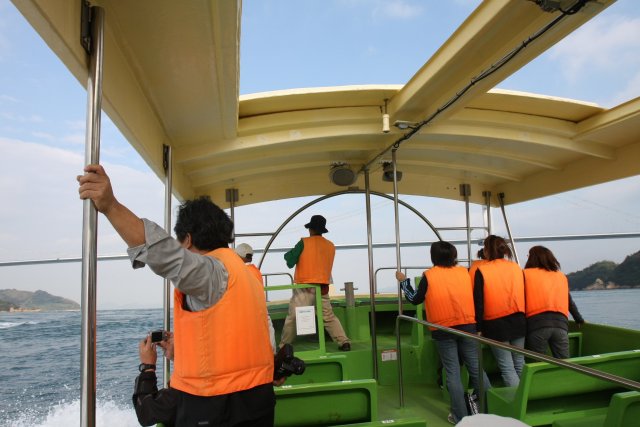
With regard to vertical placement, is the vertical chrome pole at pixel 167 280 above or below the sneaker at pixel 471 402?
above

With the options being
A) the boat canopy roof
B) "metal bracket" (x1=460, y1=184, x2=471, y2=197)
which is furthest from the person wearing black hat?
"metal bracket" (x1=460, y1=184, x2=471, y2=197)

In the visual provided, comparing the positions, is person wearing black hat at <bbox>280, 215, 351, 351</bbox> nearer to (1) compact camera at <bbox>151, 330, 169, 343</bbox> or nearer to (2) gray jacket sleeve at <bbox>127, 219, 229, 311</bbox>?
(1) compact camera at <bbox>151, 330, 169, 343</bbox>

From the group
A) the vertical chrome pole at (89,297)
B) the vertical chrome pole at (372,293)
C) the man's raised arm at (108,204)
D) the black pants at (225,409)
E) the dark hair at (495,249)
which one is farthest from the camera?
the vertical chrome pole at (372,293)

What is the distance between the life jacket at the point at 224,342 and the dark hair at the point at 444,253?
209cm

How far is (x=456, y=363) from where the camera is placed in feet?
10.3

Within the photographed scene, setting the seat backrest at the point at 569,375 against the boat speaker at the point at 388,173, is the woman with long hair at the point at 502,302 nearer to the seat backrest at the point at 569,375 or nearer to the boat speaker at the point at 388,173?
the seat backrest at the point at 569,375

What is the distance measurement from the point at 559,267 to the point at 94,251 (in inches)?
121

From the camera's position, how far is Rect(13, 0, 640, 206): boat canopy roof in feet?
6.02

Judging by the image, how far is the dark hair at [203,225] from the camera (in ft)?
4.92

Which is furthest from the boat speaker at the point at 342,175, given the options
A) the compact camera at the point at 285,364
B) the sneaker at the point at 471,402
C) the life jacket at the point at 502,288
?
the compact camera at the point at 285,364

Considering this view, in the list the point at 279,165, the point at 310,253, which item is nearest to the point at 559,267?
the point at 310,253

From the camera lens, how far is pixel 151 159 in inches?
107

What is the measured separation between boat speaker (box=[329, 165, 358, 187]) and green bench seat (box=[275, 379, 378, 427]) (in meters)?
2.88

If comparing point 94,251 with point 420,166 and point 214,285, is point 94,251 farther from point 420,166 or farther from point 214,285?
point 420,166
